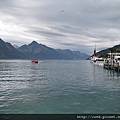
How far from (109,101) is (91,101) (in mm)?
2786

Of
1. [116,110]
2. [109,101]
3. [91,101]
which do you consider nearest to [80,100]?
[91,101]

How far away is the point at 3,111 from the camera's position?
21.8 meters

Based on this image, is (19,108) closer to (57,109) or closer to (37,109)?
(37,109)

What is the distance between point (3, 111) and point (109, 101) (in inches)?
607

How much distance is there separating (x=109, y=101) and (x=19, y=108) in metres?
13.4

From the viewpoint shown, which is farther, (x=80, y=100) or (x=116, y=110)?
(x=80, y=100)
